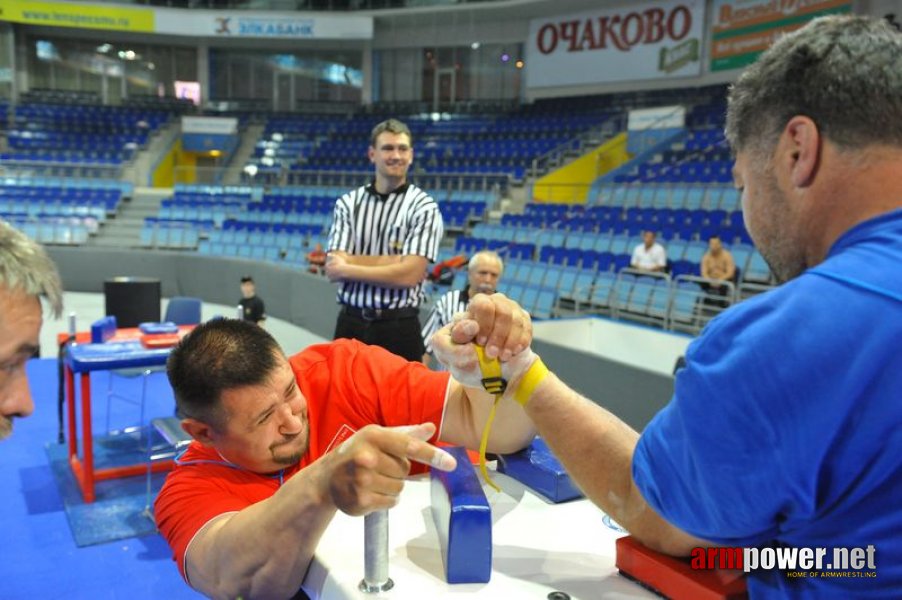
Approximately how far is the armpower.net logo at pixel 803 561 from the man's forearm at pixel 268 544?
2.08 ft

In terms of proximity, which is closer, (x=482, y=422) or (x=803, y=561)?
(x=803, y=561)

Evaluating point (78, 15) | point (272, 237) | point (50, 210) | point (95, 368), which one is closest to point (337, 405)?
point (95, 368)

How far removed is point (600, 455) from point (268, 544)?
614 mm

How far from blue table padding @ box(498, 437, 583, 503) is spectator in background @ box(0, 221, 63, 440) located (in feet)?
3.23

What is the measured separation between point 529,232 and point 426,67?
44.4ft

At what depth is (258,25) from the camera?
20828 millimetres

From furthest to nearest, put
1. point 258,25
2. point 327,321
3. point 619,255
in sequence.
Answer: point 258,25, point 619,255, point 327,321

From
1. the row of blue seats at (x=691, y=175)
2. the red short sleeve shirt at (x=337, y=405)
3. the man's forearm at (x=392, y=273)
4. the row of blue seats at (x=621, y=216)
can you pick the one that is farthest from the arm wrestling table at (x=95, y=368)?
the row of blue seats at (x=691, y=175)

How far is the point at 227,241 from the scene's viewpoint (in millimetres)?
13477

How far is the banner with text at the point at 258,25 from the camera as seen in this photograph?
20.6 metres

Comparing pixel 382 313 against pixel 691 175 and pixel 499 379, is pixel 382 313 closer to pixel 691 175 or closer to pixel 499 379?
pixel 499 379

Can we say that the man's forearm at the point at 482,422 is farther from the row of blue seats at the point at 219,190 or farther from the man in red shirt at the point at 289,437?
the row of blue seats at the point at 219,190

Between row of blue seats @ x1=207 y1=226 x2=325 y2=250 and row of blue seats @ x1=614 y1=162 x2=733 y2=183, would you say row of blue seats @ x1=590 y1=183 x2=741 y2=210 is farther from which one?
row of blue seats @ x1=207 y1=226 x2=325 y2=250

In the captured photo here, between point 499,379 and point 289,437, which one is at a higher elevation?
point 499,379
